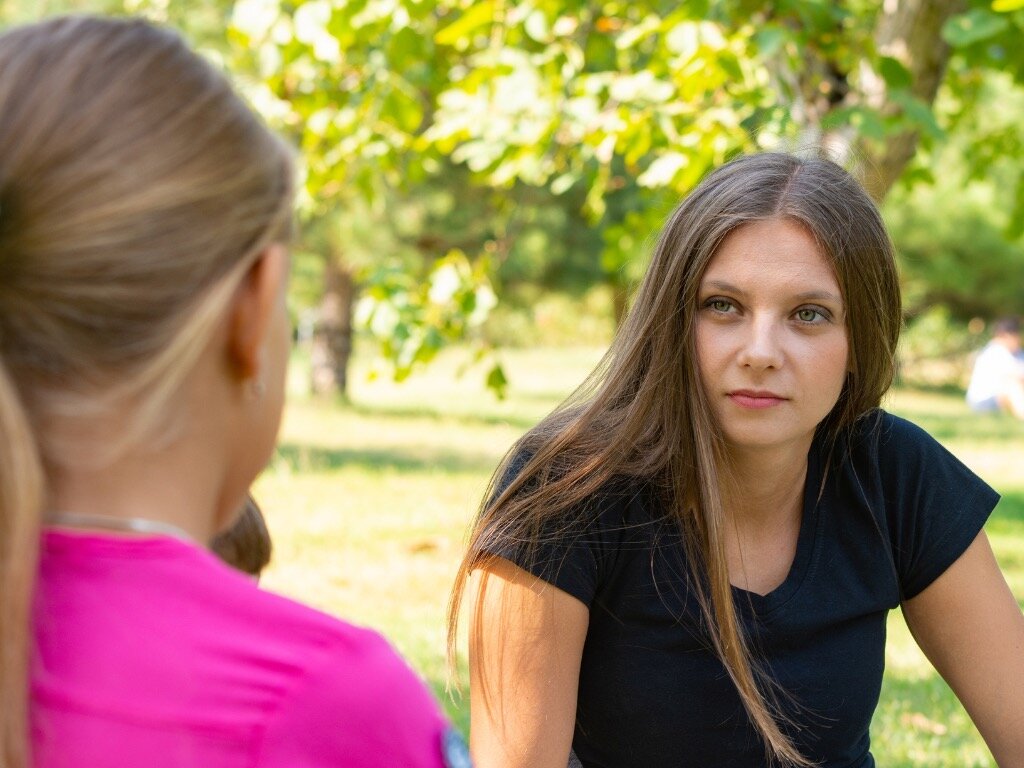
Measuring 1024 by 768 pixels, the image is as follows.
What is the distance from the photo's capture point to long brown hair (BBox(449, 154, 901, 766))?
2.06 meters

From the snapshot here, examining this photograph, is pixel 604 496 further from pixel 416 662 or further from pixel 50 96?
pixel 416 662

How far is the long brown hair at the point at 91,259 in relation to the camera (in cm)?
95

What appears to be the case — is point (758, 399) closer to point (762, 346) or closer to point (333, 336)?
point (762, 346)

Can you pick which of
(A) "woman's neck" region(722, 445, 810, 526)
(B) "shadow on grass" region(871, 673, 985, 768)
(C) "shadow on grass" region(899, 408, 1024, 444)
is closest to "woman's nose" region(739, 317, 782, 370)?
(A) "woman's neck" region(722, 445, 810, 526)

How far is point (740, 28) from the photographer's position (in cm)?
462

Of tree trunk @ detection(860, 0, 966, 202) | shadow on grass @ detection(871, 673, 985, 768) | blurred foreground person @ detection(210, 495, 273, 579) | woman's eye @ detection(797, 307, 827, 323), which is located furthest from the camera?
tree trunk @ detection(860, 0, 966, 202)

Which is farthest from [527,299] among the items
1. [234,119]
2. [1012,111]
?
[234,119]

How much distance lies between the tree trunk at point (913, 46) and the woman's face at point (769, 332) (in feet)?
9.90

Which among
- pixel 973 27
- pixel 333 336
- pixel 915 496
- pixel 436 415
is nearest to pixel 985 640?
pixel 915 496

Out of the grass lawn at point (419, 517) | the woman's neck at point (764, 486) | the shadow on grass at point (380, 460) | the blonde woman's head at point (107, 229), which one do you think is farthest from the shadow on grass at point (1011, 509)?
the blonde woman's head at point (107, 229)

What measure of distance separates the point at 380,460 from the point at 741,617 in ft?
27.4

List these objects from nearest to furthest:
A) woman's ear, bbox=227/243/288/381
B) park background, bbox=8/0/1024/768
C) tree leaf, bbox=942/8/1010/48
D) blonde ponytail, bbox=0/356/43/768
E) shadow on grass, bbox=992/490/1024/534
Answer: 1. blonde ponytail, bbox=0/356/43/768
2. woman's ear, bbox=227/243/288/381
3. tree leaf, bbox=942/8/1010/48
4. park background, bbox=8/0/1024/768
5. shadow on grass, bbox=992/490/1024/534

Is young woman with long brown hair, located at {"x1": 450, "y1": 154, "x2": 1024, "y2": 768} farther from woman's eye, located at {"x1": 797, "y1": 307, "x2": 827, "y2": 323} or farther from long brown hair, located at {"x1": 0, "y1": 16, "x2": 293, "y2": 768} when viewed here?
long brown hair, located at {"x1": 0, "y1": 16, "x2": 293, "y2": 768}

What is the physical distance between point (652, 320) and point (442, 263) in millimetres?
3063
